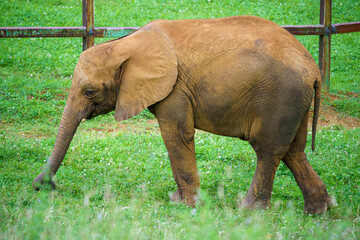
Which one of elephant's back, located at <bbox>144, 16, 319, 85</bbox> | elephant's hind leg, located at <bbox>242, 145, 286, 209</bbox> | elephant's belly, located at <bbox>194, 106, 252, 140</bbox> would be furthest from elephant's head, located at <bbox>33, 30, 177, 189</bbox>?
elephant's hind leg, located at <bbox>242, 145, 286, 209</bbox>

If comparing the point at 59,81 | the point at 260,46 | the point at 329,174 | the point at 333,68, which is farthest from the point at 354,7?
the point at 260,46

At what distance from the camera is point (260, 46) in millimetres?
5871

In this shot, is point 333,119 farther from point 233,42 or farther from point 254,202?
point 233,42

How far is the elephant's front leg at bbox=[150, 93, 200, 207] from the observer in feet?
20.1

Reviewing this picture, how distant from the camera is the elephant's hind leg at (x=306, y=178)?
6227 millimetres

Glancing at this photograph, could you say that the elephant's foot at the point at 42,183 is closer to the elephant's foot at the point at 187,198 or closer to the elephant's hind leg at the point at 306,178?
the elephant's foot at the point at 187,198

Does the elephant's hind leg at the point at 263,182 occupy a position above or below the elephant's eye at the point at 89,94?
below

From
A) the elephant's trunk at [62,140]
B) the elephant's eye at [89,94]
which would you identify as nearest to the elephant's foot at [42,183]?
the elephant's trunk at [62,140]

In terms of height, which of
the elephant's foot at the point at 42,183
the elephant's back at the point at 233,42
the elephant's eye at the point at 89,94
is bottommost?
the elephant's foot at the point at 42,183

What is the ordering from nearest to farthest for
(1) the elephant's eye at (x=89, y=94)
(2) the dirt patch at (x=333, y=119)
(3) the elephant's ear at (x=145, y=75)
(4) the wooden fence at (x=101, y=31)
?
1. (3) the elephant's ear at (x=145, y=75)
2. (1) the elephant's eye at (x=89, y=94)
3. (4) the wooden fence at (x=101, y=31)
4. (2) the dirt patch at (x=333, y=119)

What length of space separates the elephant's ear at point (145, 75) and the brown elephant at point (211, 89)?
0.04 ft

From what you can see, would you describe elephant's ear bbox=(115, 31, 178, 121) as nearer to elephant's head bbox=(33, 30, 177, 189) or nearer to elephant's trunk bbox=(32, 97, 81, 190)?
elephant's head bbox=(33, 30, 177, 189)

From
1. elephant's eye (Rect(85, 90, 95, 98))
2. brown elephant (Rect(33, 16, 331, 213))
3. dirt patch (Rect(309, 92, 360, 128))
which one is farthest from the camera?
dirt patch (Rect(309, 92, 360, 128))

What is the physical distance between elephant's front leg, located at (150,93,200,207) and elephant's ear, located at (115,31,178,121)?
16 cm
